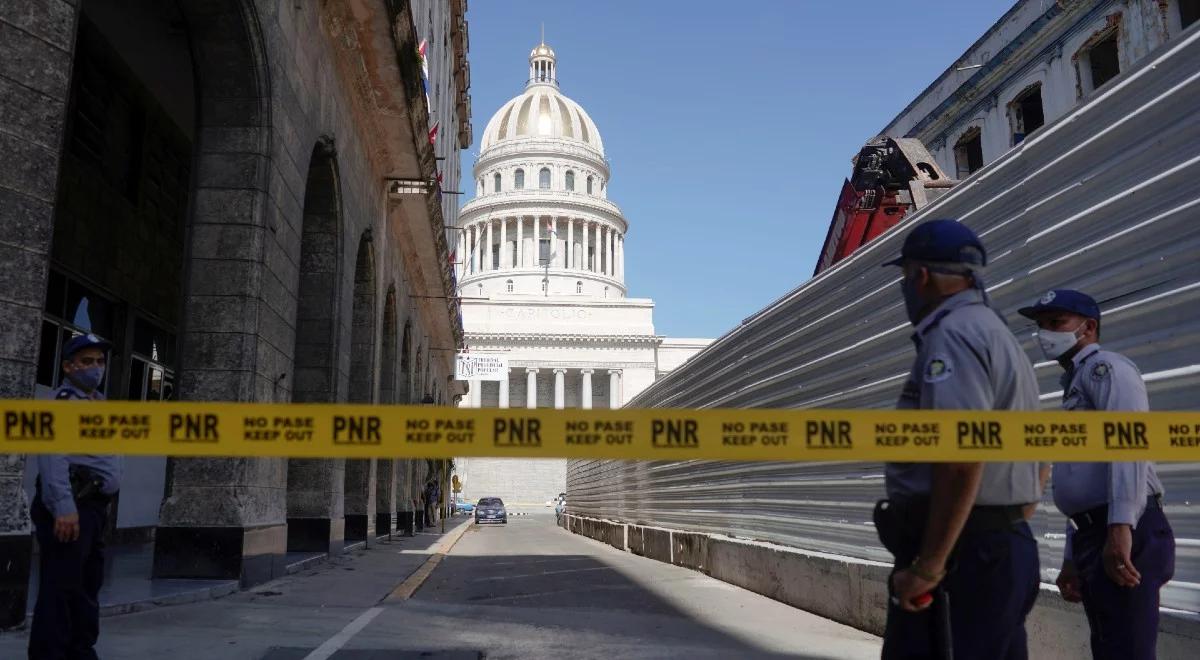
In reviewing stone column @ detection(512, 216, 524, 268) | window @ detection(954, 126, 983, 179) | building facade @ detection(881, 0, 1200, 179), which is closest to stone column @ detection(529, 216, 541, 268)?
stone column @ detection(512, 216, 524, 268)

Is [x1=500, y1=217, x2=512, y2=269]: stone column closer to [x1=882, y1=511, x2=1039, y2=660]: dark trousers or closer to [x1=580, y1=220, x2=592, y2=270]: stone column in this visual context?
[x1=580, y1=220, x2=592, y2=270]: stone column

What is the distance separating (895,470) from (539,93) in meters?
132

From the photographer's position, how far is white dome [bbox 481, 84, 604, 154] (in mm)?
124750

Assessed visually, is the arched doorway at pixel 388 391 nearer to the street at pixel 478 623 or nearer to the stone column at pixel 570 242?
the street at pixel 478 623

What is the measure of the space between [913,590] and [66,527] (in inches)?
156

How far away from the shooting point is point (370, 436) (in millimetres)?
3771

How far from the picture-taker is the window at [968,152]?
115 ft

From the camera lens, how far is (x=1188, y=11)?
2498 cm

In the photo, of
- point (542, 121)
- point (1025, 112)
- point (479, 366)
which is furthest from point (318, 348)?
point (542, 121)

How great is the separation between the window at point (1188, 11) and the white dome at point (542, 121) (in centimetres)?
10133

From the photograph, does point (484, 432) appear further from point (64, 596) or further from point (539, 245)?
point (539, 245)

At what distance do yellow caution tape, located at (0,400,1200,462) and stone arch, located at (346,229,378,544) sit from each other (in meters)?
14.1

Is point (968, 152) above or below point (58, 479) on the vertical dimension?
above

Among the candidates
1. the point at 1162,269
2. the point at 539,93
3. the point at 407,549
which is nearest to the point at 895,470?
the point at 1162,269
